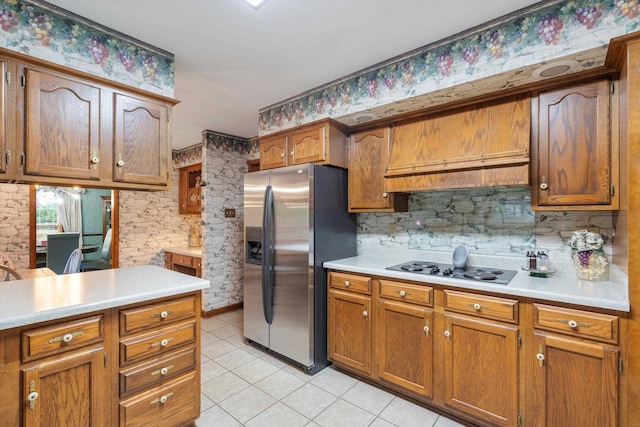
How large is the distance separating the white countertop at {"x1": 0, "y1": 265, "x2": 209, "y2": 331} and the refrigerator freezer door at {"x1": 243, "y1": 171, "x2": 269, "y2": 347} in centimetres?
100

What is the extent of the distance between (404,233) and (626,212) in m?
1.59

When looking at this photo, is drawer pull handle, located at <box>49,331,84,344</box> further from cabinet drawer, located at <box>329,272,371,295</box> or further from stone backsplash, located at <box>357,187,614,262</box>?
stone backsplash, located at <box>357,187,614,262</box>

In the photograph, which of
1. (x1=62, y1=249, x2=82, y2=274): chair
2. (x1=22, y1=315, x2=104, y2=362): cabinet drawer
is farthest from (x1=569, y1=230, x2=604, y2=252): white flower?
(x1=62, y1=249, x2=82, y2=274): chair

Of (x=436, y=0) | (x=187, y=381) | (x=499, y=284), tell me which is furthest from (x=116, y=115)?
(x=499, y=284)

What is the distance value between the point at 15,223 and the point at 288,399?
3788 millimetres

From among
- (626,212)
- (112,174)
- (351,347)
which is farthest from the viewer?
(351,347)

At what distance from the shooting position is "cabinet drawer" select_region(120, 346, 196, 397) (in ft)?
5.16

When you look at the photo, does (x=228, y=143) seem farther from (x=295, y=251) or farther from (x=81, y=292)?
(x=81, y=292)

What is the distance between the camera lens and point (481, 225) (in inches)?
96.0

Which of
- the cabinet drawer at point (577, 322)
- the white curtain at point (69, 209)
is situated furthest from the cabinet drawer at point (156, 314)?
the white curtain at point (69, 209)

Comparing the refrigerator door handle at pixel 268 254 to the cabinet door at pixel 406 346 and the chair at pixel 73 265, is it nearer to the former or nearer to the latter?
the cabinet door at pixel 406 346

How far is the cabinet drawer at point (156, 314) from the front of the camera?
1.57 metres

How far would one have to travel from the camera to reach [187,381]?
1.81 m

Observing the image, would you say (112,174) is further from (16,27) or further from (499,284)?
(499,284)
